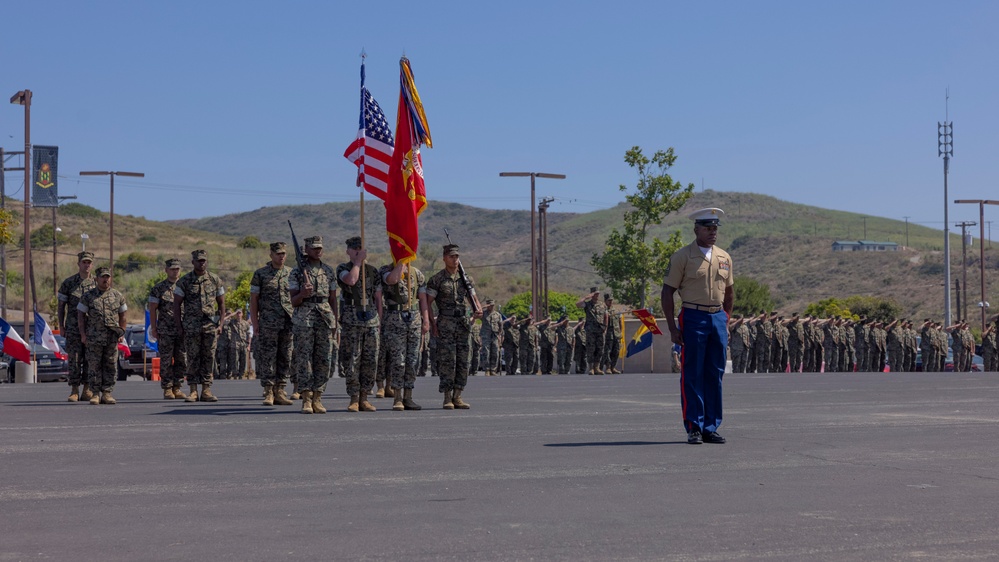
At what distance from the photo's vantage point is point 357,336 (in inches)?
599

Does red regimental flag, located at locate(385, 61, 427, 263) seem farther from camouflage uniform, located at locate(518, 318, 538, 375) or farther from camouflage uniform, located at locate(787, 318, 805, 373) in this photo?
camouflage uniform, located at locate(787, 318, 805, 373)

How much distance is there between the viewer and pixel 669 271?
11.6 m

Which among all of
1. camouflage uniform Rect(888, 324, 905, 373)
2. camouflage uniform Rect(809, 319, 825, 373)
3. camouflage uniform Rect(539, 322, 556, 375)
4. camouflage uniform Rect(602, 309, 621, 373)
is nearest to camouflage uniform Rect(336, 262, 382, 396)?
camouflage uniform Rect(602, 309, 621, 373)

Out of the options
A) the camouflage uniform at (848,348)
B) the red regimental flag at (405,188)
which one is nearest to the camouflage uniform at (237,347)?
the camouflage uniform at (848,348)

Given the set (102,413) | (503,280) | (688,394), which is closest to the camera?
(688,394)

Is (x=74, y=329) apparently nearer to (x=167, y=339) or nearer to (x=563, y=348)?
(x=167, y=339)

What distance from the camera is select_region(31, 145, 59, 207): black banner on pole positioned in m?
45.9

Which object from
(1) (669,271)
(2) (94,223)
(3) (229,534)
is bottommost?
(3) (229,534)

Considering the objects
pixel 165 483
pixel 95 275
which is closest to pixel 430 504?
pixel 165 483

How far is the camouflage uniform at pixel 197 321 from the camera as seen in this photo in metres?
17.5

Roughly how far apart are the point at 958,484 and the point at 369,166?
9.63 metres

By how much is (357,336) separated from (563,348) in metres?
25.1

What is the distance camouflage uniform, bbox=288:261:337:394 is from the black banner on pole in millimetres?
33322

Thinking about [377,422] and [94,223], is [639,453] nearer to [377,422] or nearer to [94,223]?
[377,422]
